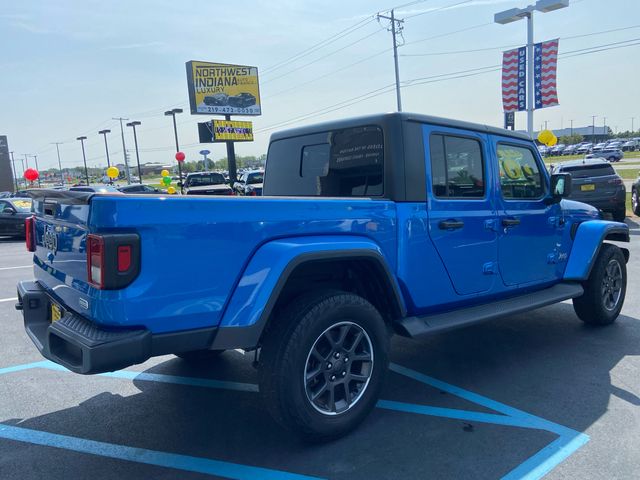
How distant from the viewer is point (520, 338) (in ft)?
15.9

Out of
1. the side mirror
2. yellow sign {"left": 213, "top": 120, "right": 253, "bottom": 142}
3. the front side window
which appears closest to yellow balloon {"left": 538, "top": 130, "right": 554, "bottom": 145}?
the side mirror

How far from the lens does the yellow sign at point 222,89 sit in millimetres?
29078

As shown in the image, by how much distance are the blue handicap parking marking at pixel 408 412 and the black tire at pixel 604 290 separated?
2.12m

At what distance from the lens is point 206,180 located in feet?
90.6

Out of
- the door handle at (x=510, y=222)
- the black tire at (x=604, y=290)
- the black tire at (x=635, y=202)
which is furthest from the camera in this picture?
the black tire at (x=635, y=202)

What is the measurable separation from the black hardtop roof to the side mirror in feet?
1.55

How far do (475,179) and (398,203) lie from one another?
961mm

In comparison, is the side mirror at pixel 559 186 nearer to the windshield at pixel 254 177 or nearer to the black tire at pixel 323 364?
the black tire at pixel 323 364

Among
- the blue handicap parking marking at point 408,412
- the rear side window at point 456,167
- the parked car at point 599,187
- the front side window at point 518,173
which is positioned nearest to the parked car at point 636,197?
the parked car at point 599,187

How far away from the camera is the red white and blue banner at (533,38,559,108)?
58.7 ft

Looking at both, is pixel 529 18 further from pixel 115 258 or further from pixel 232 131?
pixel 115 258

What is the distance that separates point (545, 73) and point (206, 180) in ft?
58.0

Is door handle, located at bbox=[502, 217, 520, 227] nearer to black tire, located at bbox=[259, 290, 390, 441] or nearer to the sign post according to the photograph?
black tire, located at bbox=[259, 290, 390, 441]

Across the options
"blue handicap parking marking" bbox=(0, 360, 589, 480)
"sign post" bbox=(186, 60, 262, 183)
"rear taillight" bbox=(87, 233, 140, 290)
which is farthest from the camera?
"sign post" bbox=(186, 60, 262, 183)
